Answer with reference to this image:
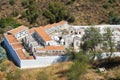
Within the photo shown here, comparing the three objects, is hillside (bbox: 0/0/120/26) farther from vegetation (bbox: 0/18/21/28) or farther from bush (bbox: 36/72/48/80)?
bush (bbox: 36/72/48/80)

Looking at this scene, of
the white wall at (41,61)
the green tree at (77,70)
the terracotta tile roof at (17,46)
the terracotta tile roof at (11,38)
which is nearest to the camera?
the green tree at (77,70)

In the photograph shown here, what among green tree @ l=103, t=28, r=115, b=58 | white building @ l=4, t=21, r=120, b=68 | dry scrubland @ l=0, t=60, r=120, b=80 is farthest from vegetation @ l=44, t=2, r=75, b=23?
dry scrubland @ l=0, t=60, r=120, b=80

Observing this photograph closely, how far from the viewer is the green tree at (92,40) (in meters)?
59.8

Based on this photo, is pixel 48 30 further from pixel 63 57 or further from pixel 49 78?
pixel 49 78

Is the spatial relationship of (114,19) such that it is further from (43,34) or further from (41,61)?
(41,61)

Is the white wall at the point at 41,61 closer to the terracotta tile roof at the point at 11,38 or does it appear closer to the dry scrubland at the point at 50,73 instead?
the dry scrubland at the point at 50,73

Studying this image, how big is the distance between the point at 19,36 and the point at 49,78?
15.4m

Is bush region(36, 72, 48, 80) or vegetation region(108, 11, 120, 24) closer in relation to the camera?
bush region(36, 72, 48, 80)

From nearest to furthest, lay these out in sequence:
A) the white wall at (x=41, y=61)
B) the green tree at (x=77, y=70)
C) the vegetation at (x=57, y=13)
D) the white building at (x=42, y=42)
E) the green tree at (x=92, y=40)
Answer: the green tree at (x=77, y=70) → the white wall at (x=41, y=61) → the white building at (x=42, y=42) → the green tree at (x=92, y=40) → the vegetation at (x=57, y=13)

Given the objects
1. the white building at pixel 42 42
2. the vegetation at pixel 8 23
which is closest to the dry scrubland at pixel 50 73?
the white building at pixel 42 42

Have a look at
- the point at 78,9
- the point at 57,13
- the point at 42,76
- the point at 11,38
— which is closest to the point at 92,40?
the point at 42,76

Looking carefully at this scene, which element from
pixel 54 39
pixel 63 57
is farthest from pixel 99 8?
pixel 63 57

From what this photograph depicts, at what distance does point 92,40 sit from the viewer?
59969mm

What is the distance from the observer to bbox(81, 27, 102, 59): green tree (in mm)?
59844
